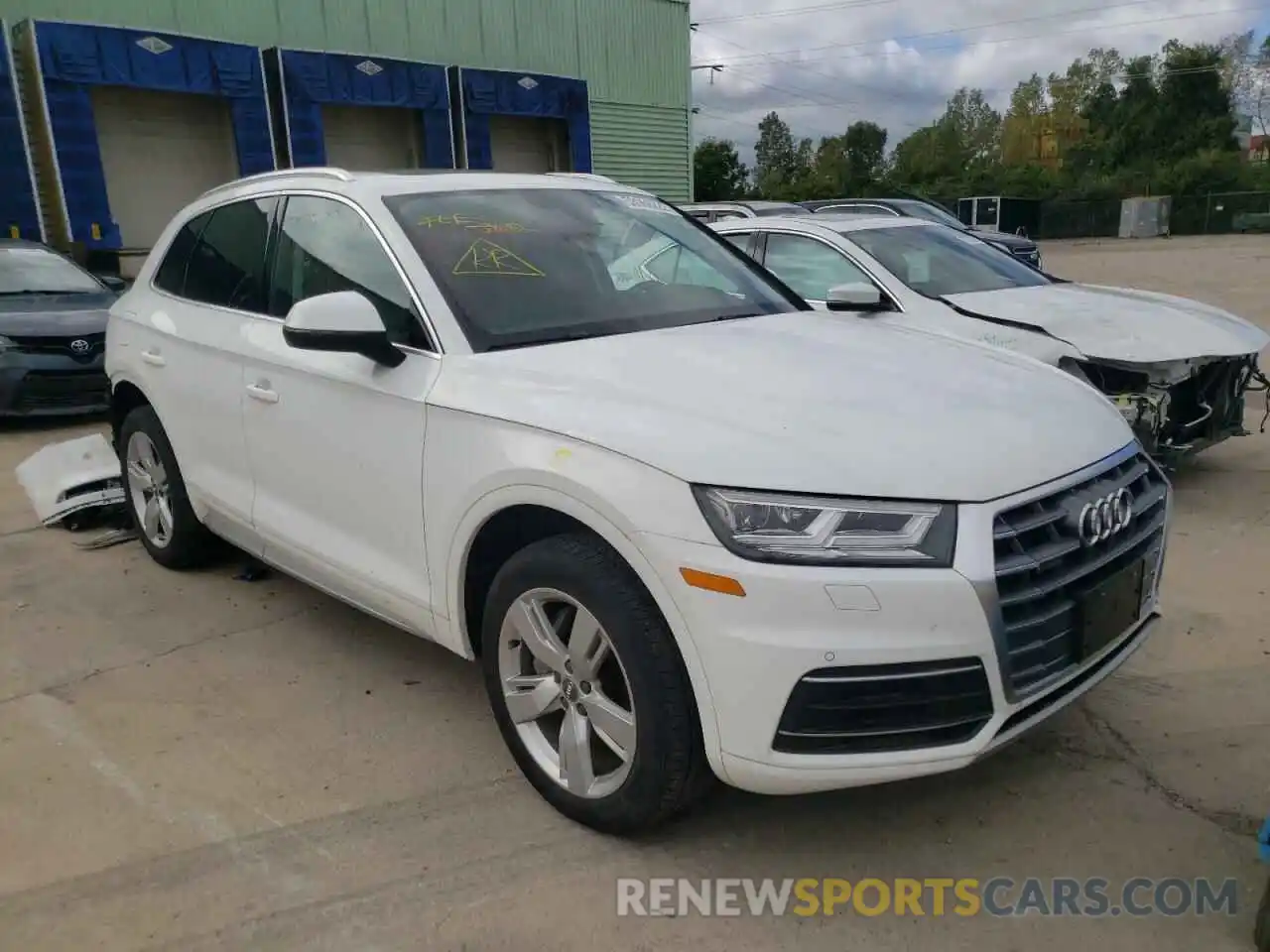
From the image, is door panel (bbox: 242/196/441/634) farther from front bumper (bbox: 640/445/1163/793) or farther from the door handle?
front bumper (bbox: 640/445/1163/793)

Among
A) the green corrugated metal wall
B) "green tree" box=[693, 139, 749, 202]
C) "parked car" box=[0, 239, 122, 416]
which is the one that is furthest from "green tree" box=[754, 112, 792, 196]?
"parked car" box=[0, 239, 122, 416]

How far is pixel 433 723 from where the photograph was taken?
338cm

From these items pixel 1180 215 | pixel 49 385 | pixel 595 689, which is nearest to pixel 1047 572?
pixel 595 689

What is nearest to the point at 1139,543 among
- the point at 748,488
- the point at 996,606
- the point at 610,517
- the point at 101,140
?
the point at 996,606

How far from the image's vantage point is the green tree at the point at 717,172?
181 feet

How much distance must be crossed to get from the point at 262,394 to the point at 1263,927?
10.6ft

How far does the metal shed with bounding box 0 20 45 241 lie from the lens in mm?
15227

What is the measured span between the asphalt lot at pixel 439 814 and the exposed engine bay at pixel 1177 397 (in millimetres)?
1483

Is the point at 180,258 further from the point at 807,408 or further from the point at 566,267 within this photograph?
the point at 807,408

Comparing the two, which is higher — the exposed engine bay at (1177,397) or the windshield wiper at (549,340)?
the windshield wiper at (549,340)

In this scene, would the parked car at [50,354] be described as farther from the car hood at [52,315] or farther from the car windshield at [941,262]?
the car windshield at [941,262]

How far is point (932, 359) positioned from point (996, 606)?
984 mm

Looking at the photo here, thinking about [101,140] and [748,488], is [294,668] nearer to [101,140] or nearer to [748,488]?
[748,488]

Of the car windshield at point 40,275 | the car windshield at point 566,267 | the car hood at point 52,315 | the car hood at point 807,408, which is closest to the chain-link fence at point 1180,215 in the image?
the car windshield at point 40,275
